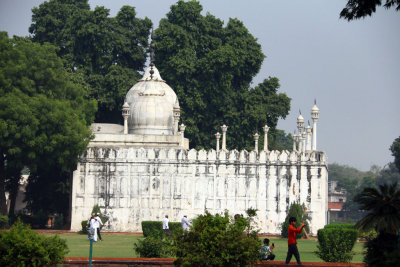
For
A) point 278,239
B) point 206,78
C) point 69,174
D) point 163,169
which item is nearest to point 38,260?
point 278,239

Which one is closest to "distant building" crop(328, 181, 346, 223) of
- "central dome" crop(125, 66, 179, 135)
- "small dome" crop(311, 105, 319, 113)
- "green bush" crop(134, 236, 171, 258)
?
"central dome" crop(125, 66, 179, 135)

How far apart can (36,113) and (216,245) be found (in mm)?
22725

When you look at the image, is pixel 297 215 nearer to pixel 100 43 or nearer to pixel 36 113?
pixel 36 113

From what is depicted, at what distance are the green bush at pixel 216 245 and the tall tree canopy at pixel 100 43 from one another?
35511 millimetres

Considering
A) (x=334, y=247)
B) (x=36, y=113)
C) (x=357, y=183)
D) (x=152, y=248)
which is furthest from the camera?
(x=357, y=183)

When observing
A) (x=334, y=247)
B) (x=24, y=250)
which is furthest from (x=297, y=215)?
(x=24, y=250)

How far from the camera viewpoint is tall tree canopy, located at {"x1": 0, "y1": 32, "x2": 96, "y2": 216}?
4362cm

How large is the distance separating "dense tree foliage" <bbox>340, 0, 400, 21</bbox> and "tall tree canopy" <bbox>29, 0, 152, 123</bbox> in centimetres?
3712

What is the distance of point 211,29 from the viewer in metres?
63.0

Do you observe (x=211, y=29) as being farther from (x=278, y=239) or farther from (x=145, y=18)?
(x=278, y=239)

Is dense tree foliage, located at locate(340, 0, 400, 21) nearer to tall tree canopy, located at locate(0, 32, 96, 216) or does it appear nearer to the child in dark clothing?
the child in dark clothing

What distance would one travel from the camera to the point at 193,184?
1805 inches

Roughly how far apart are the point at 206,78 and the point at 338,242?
34.1 m

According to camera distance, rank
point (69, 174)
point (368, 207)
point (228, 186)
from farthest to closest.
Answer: point (69, 174) < point (228, 186) < point (368, 207)
